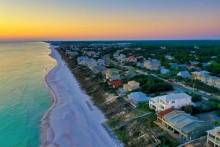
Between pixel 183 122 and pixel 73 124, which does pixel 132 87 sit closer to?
pixel 73 124

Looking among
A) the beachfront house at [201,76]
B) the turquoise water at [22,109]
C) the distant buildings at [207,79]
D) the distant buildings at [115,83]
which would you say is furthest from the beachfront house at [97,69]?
the distant buildings at [207,79]

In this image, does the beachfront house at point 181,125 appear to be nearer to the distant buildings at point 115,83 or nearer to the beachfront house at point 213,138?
the beachfront house at point 213,138

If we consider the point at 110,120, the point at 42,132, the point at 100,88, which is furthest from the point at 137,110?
the point at 100,88

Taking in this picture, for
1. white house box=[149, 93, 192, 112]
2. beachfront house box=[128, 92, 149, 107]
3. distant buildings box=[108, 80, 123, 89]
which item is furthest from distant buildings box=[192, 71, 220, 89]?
beachfront house box=[128, 92, 149, 107]

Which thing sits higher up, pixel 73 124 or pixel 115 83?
pixel 115 83

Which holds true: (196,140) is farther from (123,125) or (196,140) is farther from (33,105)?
(33,105)

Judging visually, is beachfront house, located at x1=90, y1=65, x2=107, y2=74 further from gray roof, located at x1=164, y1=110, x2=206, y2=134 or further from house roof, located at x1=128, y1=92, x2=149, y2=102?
gray roof, located at x1=164, y1=110, x2=206, y2=134

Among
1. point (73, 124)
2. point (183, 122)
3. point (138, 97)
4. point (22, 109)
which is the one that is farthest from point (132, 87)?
point (183, 122)
